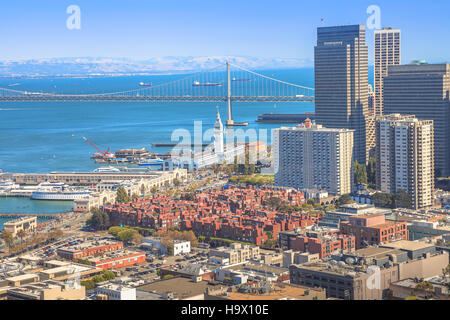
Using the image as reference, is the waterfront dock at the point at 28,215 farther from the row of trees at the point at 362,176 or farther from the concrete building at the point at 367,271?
the concrete building at the point at 367,271

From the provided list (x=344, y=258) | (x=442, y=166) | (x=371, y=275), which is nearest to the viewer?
(x=371, y=275)

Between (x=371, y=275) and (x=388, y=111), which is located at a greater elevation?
(x=388, y=111)

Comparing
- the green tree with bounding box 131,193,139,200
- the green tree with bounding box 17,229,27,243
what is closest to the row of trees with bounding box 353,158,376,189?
the green tree with bounding box 131,193,139,200

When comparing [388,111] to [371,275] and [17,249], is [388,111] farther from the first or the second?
[371,275]

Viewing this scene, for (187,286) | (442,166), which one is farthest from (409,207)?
(187,286)

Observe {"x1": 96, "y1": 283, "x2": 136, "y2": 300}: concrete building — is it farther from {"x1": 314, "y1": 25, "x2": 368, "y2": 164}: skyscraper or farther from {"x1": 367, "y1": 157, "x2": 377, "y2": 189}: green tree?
{"x1": 314, "y1": 25, "x2": 368, "y2": 164}: skyscraper

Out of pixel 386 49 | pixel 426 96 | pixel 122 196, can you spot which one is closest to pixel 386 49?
pixel 386 49
